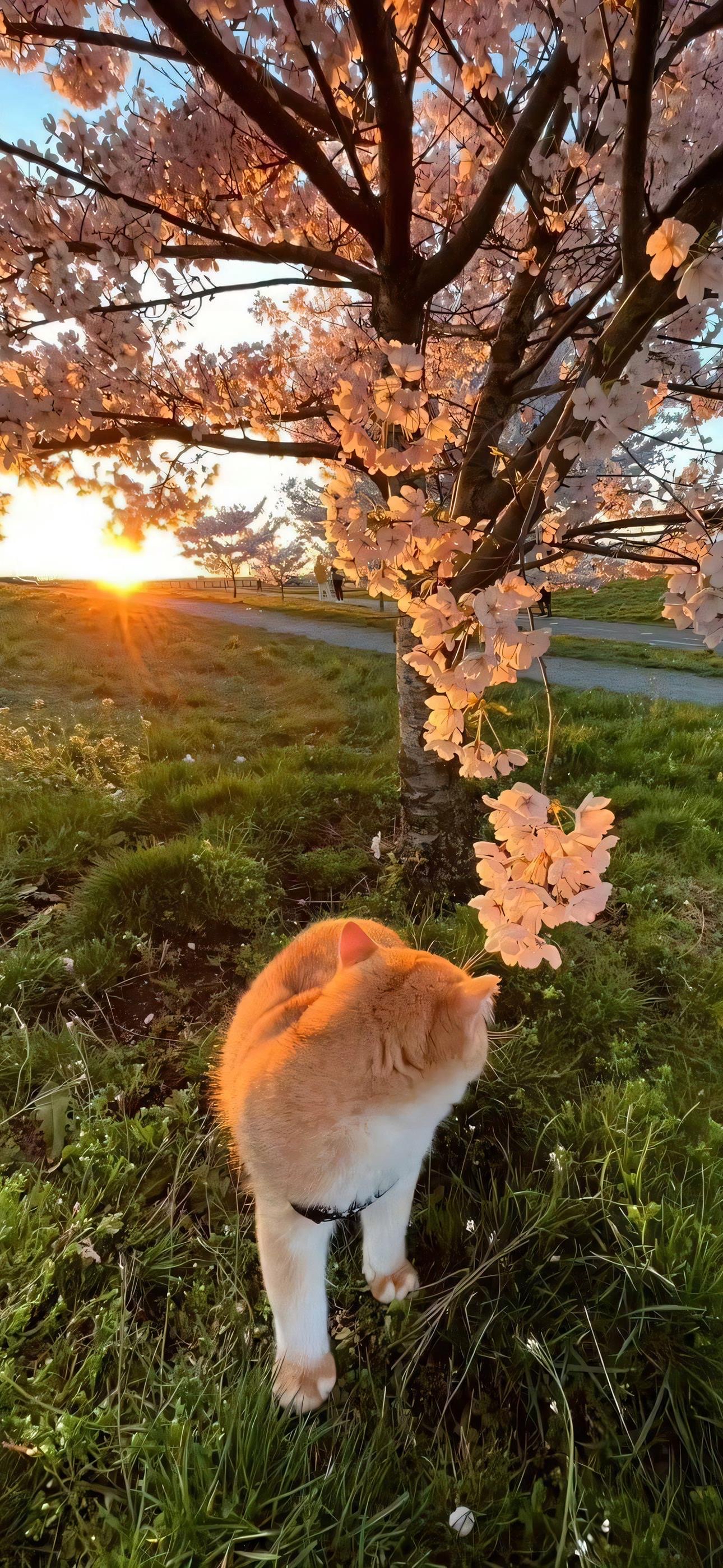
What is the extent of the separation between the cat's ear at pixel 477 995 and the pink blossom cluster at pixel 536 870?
0.27 ft

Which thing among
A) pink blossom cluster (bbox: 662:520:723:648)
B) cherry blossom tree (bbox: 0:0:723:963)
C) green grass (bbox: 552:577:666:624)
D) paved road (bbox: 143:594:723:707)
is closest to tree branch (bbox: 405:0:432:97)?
cherry blossom tree (bbox: 0:0:723:963)

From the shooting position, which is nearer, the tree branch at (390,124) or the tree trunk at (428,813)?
the tree branch at (390,124)

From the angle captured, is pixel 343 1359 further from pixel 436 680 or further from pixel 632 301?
pixel 632 301

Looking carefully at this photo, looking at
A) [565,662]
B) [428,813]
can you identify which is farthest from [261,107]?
[565,662]

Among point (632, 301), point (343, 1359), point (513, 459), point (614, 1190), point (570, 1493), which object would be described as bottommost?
point (343, 1359)

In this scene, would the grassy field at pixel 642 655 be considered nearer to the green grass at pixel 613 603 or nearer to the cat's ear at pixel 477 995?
the green grass at pixel 613 603

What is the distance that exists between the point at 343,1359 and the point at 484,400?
365 cm

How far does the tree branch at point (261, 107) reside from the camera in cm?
150

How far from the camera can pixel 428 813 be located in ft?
10.5

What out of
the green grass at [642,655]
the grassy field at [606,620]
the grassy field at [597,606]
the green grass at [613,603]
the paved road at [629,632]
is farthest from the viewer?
the green grass at [613,603]

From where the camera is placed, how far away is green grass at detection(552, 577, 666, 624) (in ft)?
65.0

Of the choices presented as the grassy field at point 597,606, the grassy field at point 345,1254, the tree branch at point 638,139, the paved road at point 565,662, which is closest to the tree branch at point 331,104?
the tree branch at point 638,139

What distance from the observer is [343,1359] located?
5.05ft

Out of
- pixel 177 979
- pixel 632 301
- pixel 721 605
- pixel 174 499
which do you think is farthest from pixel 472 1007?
pixel 174 499
